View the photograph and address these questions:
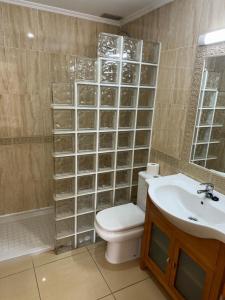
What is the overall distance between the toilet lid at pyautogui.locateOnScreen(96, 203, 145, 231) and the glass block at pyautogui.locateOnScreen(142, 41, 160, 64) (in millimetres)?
1427

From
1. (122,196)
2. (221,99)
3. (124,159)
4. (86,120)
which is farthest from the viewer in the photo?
(122,196)

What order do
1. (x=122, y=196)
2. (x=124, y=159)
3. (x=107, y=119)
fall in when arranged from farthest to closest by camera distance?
(x=122, y=196) < (x=124, y=159) < (x=107, y=119)

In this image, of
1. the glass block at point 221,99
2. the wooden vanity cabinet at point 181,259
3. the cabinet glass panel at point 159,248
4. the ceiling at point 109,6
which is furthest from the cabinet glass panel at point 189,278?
the ceiling at point 109,6

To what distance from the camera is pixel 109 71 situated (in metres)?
1.85

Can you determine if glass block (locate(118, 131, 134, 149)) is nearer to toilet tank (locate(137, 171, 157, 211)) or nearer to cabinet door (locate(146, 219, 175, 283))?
toilet tank (locate(137, 171, 157, 211))

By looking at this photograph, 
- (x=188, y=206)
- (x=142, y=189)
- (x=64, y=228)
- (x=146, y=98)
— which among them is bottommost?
(x=64, y=228)

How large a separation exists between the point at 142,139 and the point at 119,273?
128 centimetres

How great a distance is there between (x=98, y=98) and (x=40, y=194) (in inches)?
59.3

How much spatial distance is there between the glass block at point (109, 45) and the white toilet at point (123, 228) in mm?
1147

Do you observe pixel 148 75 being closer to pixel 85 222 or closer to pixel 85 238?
pixel 85 222

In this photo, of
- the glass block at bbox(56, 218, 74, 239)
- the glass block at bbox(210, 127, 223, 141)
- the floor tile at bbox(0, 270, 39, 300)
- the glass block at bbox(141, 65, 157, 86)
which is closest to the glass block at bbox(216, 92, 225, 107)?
the glass block at bbox(210, 127, 223, 141)

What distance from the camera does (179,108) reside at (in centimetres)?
183

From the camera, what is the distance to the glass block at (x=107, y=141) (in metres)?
2.00

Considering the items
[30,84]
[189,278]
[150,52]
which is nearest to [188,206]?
[189,278]
